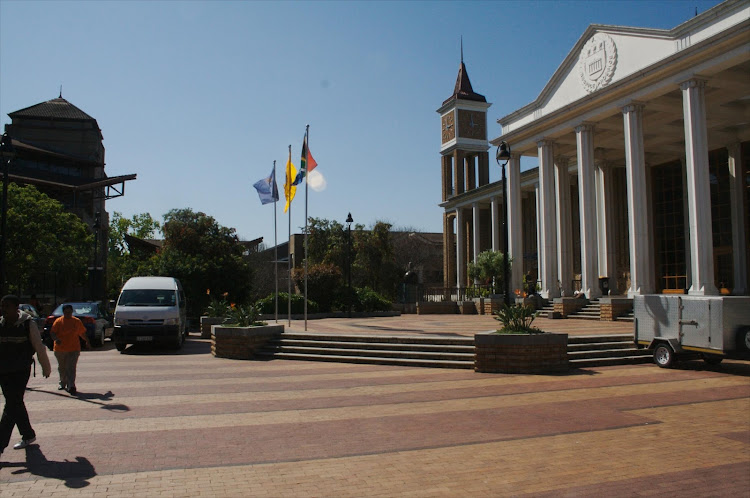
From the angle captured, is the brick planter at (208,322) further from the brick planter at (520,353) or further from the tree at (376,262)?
the tree at (376,262)

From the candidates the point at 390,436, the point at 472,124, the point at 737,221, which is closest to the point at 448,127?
the point at 472,124

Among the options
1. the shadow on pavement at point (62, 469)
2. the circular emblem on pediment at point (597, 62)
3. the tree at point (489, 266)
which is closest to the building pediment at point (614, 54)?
the circular emblem on pediment at point (597, 62)

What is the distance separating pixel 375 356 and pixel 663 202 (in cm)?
2324

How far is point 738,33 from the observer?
18547 millimetres

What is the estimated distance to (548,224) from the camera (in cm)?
2850

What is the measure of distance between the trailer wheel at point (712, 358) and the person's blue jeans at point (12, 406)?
12595 mm

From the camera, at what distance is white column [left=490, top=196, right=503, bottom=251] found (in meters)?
40.8

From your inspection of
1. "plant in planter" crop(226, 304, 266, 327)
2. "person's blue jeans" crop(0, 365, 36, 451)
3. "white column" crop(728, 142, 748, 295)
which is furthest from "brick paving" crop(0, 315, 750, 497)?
"white column" crop(728, 142, 748, 295)

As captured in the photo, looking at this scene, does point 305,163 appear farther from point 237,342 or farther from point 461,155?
point 461,155

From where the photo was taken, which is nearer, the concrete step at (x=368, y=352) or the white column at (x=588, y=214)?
the concrete step at (x=368, y=352)

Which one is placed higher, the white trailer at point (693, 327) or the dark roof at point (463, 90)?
the dark roof at point (463, 90)

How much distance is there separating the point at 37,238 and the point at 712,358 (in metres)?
32.9

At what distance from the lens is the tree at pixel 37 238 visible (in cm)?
3148

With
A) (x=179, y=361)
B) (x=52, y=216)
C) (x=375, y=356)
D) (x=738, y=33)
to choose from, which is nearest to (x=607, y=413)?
(x=375, y=356)
